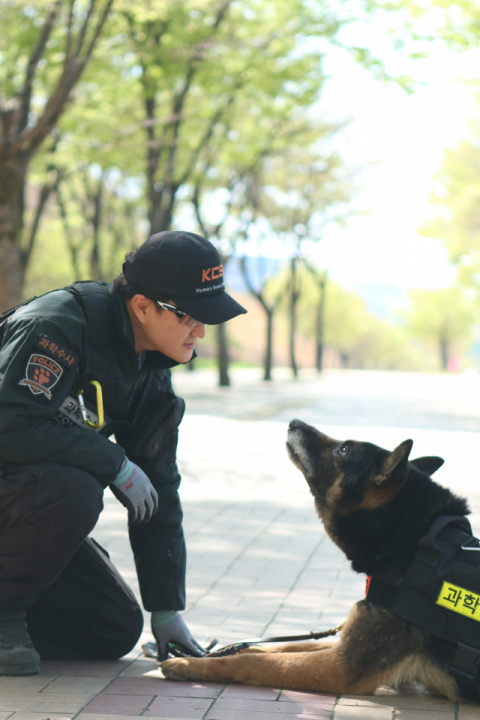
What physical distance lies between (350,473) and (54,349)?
137cm

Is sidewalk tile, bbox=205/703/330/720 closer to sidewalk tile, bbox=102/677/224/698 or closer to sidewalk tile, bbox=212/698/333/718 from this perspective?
sidewalk tile, bbox=212/698/333/718

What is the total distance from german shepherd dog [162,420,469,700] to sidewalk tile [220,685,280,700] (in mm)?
26

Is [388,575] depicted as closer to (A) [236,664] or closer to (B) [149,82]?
(A) [236,664]

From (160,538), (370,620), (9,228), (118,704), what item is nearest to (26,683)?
(118,704)

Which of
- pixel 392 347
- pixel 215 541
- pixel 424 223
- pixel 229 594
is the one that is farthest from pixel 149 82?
pixel 392 347

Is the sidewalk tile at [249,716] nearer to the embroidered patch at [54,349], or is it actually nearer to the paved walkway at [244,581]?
the paved walkway at [244,581]

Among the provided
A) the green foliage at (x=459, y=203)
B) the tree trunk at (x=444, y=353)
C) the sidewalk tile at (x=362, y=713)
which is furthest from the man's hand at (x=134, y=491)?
the tree trunk at (x=444, y=353)

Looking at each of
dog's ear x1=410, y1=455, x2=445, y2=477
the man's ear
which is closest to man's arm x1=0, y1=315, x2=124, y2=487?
the man's ear

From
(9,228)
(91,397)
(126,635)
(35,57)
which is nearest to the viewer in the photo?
(91,397)

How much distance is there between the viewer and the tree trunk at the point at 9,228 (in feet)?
33.0

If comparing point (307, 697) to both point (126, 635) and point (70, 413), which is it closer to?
point (126, 635)

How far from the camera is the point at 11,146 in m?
10.0

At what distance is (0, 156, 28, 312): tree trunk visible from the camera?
10062 millimetres

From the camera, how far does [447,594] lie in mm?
2770
